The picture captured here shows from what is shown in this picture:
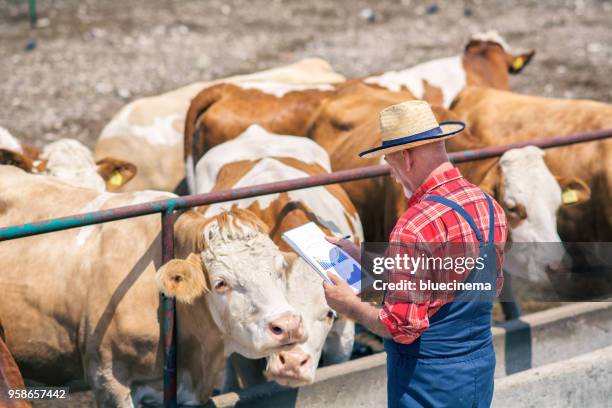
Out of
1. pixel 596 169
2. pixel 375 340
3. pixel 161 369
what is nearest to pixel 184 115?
pixel 375 340

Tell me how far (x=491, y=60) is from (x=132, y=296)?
538 cm

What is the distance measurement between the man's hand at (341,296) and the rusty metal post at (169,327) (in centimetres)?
102

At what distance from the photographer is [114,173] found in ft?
16.8

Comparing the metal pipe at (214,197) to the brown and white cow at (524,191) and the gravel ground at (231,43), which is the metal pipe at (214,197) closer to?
the brown and white cow at (524,191)

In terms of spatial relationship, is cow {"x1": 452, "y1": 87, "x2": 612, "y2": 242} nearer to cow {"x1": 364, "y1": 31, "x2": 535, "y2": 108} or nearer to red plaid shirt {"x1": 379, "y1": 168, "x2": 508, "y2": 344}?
cow {"x1": 364, "y1": 31, "x2": 535, "y2": 108}

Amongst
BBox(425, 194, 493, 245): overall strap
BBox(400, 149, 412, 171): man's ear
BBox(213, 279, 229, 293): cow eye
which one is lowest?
BBox(213, 279, 229, 293): cow eye

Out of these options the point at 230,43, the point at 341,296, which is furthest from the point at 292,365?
the point at 230,43

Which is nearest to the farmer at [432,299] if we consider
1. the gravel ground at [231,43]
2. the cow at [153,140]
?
the cow at [153,140]

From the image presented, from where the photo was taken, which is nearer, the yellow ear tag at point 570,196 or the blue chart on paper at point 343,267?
the blue chart on paper at point 343,267

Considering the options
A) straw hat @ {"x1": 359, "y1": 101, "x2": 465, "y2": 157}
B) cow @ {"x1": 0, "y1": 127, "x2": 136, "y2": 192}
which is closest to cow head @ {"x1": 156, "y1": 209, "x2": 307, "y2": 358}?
straw hat @ {"x1": 359, "y1": 101, "x2": 465, "y2": 157}

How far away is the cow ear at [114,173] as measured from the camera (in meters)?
5.09

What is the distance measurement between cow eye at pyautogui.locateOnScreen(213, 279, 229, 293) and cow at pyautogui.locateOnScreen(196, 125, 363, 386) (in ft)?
1.12

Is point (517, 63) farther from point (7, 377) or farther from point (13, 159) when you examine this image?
point (7, 377)

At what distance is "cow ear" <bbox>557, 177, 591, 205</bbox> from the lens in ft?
15.6
